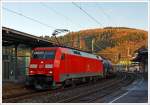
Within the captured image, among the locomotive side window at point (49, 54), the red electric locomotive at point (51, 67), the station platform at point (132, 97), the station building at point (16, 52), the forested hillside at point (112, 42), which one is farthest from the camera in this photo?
the forested hillside at point (112, 42)

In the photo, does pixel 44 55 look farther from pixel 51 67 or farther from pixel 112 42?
pixel 112 42

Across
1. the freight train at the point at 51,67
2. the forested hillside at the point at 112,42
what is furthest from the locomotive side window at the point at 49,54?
the forested hillside at the point at 112,42

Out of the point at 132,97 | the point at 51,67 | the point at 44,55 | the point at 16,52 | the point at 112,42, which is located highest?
the point at 112,42

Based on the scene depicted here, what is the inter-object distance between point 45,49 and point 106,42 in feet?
169

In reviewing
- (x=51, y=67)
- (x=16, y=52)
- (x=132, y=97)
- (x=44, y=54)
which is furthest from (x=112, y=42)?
(x=132, y=97)

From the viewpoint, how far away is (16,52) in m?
27.9

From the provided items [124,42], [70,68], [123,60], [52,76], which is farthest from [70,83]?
[123,60]

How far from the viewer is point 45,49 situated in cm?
2539

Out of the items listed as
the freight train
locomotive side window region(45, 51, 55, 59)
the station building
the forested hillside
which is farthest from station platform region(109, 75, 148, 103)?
the forested hillside

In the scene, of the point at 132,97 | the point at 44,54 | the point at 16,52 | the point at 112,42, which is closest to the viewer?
the point at 132,97

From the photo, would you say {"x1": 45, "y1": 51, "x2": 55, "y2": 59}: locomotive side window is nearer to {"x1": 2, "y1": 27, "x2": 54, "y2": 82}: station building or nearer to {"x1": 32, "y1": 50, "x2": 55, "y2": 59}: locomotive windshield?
{"x1": 32, "y1": 50, "x2": 55, "y2": 59}: locomotive windshield

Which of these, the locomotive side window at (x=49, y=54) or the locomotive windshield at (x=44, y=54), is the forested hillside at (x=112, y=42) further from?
the locomotive side window at (x=49, y=54)

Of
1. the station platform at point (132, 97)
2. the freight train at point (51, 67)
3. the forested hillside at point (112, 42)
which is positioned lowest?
the station platform at point (132, 97)

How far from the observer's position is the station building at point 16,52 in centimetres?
2497
